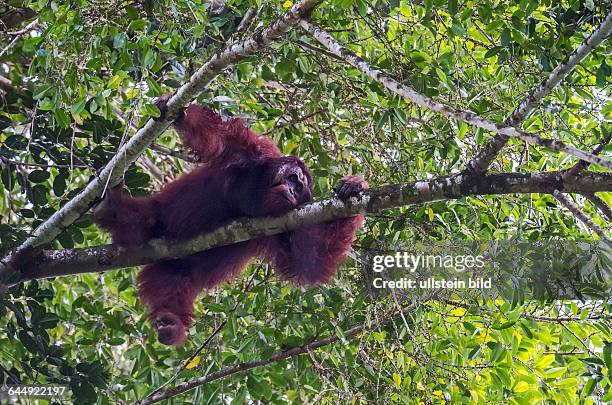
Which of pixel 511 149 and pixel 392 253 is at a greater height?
pixel 511 149

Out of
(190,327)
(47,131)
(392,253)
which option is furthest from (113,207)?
(392,253)

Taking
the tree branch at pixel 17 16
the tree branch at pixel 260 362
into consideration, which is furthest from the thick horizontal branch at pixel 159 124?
the tree branch at pixel 17 16

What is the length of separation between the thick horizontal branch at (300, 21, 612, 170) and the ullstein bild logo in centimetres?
151

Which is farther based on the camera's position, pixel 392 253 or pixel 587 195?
pixel 392 253

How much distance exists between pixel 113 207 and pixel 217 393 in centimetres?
162

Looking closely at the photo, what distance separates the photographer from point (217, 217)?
5.85m

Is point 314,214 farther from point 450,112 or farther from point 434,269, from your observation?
point 450,112

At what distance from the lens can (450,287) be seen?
221 inches

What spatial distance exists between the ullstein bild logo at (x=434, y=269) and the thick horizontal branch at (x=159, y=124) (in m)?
2.07

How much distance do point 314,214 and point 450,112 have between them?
52.6 inches

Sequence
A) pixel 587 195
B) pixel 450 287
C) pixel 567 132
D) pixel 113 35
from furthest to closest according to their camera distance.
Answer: pixel 450 287 → pixel 567 132 → pixel 113 35 → pixel 587 195

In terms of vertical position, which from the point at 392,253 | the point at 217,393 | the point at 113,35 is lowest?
the point at 217,393

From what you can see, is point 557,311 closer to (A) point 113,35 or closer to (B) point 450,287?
(B) point 450,287

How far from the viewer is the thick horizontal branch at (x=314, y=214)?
4.21 m
